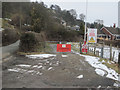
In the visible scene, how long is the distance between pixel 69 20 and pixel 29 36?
63035 mm

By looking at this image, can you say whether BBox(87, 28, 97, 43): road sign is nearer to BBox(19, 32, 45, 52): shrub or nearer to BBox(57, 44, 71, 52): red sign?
BBox(57, 44, 71, 52): red sign

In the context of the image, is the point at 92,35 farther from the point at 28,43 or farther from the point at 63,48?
the point at 28,43

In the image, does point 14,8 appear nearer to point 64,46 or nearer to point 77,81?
point 64,46

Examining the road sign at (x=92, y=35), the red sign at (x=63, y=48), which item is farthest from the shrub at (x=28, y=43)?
the road sign at (x=92, y=35)

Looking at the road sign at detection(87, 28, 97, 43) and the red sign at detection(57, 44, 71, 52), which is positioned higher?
the road sign at detection(87, 28, 97, 43)

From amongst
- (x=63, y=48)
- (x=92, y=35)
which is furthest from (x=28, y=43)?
(x=92, y=35)

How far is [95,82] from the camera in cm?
435

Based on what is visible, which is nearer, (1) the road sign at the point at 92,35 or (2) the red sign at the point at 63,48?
(1) the road sign at the point at 92,35

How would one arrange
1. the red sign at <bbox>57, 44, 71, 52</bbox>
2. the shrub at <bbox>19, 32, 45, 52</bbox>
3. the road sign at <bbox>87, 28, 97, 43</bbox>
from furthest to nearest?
the red sign at <bbox>57, 44, 71, 52</bbox> → the road sign at <bbox>87, 28, 97, 43</bbox> → the shrub at <bbox>19, 32, 45, 52</bbox>

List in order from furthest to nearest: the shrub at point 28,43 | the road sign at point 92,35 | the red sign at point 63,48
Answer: the red sign at point 63,48, the road sign at point 92,35, the shrub at point 28,43

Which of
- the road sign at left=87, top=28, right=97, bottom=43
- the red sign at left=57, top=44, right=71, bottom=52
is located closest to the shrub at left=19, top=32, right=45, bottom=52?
the red sign at left=57, top=44, right=71, bottom=52

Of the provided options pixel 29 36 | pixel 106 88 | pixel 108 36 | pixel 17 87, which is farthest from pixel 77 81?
pixel 108 36

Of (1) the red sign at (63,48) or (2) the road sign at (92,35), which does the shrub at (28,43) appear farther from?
(2) the road sign at (92,35)

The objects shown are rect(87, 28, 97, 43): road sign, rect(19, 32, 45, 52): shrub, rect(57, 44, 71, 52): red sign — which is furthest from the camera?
rect(57, 44, 71, 52): red sign
